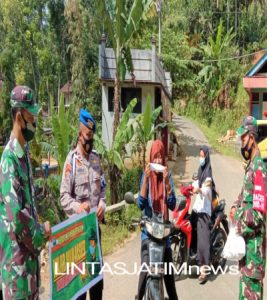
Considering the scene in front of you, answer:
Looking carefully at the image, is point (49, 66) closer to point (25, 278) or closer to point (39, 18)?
point (39, 18)

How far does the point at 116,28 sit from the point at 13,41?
2716 cm

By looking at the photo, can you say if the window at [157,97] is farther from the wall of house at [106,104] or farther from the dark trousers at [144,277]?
the dark trousers at [144,277]

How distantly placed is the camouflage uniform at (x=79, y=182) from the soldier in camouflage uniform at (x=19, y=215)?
46.2 inches

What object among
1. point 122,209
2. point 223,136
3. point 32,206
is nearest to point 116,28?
point 122,209

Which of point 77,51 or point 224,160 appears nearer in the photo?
point 224,160

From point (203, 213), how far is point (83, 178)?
2.15 m

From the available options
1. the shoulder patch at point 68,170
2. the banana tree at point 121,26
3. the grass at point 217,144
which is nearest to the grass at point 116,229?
the banana tree at point 121,26

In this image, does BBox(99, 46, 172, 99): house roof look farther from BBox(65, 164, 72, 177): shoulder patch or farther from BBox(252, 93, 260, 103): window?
BBox(65, 164, 72, 177): shoulder patch

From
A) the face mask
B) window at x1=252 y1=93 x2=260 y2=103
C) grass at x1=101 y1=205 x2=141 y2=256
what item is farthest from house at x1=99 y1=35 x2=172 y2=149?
the face mask

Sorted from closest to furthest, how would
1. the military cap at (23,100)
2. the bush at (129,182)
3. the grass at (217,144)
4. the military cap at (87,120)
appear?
the military cap at (23,100), the military cap at (87,120), the bush at (129,182), the grass at (217,144)

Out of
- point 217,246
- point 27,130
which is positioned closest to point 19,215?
point 27,130

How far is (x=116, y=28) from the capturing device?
10.2 metres

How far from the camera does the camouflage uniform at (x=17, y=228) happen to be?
103 inches

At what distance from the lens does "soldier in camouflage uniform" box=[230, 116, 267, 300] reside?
3.64 meters
